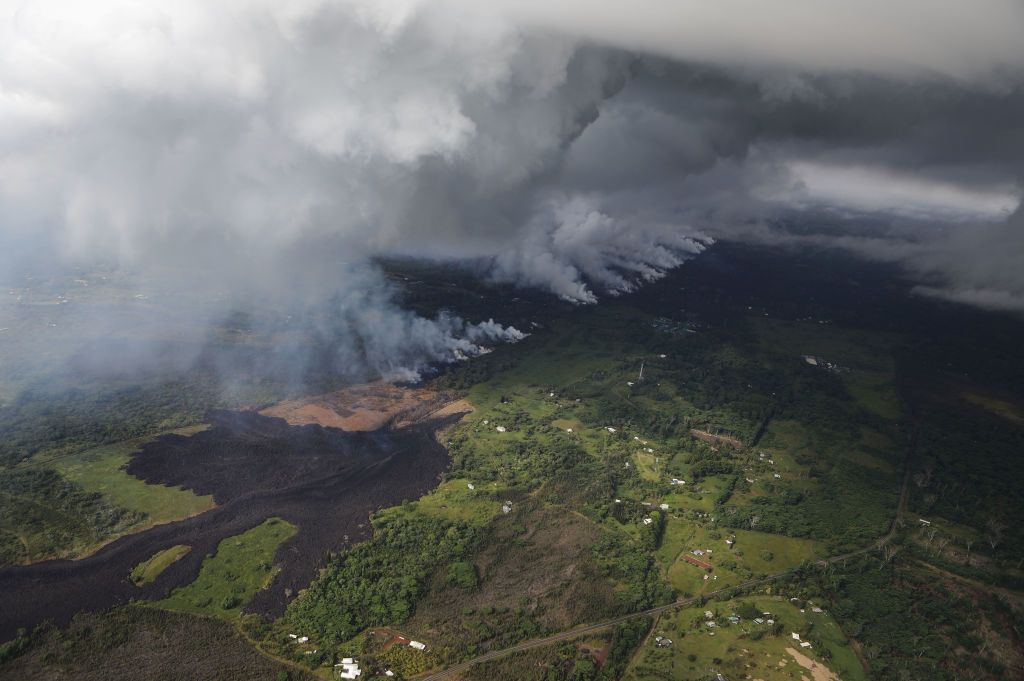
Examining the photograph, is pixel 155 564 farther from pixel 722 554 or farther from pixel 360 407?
pixel 722 554

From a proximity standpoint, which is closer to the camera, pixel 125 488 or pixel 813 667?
pixel 813 667

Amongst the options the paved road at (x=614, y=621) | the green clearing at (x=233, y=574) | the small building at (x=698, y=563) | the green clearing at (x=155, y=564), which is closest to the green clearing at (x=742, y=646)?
the paved road at (x=614, y=621)

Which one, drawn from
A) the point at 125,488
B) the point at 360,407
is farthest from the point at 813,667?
the point at 360,407

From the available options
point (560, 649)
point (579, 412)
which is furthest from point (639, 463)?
point (560, 649)

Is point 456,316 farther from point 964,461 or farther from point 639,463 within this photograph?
point 964,461

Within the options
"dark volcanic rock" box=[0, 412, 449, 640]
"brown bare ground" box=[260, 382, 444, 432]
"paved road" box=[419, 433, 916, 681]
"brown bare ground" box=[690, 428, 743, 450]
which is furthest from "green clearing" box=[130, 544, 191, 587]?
"brown bare ground" box=[690, 428, 743, 450]
